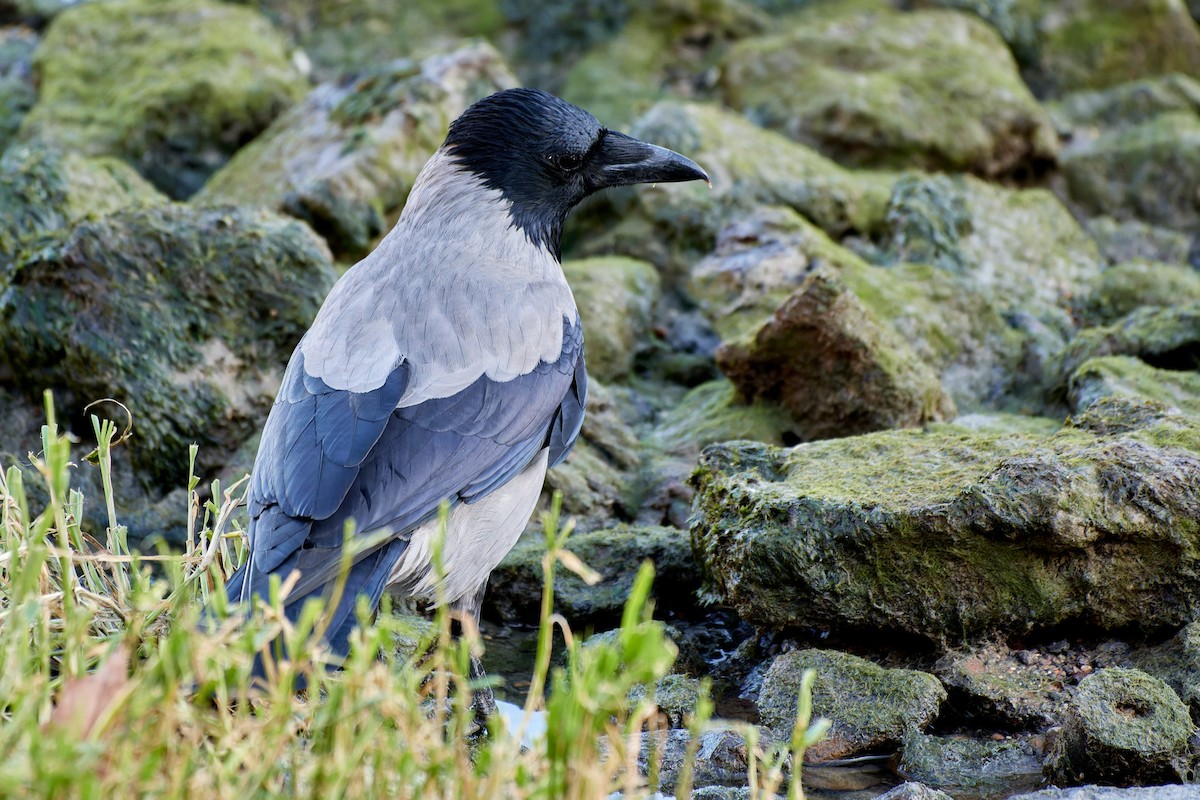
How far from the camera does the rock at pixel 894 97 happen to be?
9797 millimetres

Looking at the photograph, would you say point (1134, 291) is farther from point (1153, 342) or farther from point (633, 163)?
point (633, 163)

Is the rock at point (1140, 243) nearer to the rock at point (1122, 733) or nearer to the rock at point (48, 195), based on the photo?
the rock at point (1122, 733)

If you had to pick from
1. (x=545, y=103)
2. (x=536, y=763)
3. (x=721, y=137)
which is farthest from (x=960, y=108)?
(x=536, y=763)

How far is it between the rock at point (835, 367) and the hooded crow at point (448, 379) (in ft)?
3.65

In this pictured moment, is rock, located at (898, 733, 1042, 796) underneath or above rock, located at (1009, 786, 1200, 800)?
underneath

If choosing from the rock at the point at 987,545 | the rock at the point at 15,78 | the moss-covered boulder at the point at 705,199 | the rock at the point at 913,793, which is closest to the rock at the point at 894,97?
the moss-covered boulder at the point at 705,199

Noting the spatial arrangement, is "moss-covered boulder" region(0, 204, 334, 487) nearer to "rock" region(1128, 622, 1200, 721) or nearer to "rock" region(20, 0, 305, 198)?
"rock" region(20, 0, 305, 198)

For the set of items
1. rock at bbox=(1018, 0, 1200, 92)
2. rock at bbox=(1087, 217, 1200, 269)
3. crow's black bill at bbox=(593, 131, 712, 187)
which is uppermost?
crow's black bill at bbox=(593, 131, 712, 187)

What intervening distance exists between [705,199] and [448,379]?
4725 mm

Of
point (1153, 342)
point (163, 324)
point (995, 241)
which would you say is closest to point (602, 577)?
point (163, 324)

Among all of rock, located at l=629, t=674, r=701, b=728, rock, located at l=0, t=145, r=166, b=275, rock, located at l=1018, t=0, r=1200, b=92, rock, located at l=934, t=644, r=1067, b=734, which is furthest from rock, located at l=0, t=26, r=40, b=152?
rock, located at l=1018, t=0, r=1200, b=92

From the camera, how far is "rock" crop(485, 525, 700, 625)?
5059 millimetres

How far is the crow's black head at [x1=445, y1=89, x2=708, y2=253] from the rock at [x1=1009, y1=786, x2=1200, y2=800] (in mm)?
2667

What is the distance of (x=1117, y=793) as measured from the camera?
333 cm
